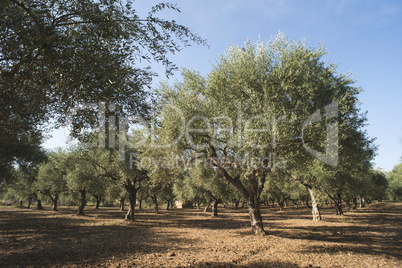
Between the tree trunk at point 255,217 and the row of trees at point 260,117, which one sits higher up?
the row of trees at point 260,117

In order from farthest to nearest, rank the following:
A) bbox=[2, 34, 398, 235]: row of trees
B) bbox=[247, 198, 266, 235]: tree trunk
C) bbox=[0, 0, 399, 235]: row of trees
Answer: bbox=[247, 198, 266, 235]: tree trunk, bbox=[2, 34, 398, 235]: row of trees, bbox=[0, 0, 399, 235]: row of trees

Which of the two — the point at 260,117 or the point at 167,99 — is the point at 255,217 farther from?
the point at 167,99

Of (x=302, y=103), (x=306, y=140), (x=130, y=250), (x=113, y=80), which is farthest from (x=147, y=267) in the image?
(x=302, y=103)

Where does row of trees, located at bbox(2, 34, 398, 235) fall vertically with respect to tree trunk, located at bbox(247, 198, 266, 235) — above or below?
above

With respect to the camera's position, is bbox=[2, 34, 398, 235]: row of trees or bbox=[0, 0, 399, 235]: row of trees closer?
bbox=[0, 0, 399, 235]: row of trees

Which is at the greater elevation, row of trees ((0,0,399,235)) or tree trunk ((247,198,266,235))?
row of trees ((0,0,399,235))

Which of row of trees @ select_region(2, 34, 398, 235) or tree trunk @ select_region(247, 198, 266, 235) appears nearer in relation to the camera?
row of trees @ select_region(2, 34, 398, 235)

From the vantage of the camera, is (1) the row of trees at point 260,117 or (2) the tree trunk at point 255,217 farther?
(2) the tree trunk at point 255,217

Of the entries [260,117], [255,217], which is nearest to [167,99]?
[260,117]

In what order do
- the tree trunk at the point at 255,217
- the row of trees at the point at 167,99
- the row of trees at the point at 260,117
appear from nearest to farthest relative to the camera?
1. the row of trees at the point at 167,99
2. the row of trees at the point at 260,117
3. the tree trunk at the point at 255,217

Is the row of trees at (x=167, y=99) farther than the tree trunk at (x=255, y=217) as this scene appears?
No

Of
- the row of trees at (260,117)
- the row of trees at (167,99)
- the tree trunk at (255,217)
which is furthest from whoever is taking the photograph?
the tree trunk at (255,217)

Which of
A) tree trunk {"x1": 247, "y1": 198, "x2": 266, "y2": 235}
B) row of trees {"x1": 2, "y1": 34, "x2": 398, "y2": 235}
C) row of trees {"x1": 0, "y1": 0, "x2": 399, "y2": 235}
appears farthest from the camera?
tree trunk {"x1": 247, "y1": 198, "x2": 266, "y2": 235}

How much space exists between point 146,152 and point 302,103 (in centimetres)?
1199
